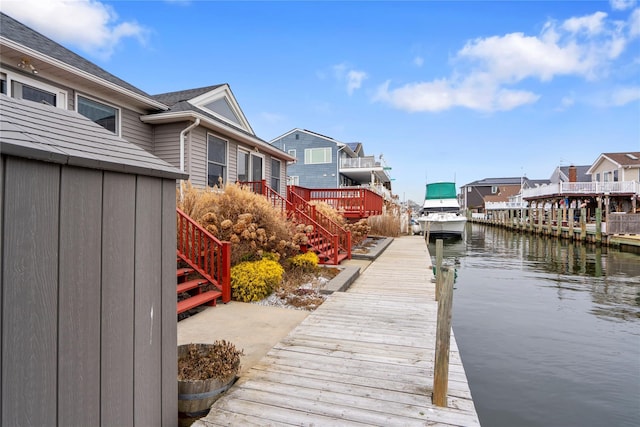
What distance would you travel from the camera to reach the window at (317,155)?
29938mm

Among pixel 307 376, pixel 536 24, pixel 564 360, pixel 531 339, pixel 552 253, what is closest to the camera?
pixel 307 376

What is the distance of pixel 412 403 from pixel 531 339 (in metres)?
5.17

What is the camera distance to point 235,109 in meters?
13.9

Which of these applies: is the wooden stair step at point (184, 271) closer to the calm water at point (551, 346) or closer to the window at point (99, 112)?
the window at point (99, 112)

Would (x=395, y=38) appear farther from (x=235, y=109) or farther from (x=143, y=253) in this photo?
(x=143, y=253)

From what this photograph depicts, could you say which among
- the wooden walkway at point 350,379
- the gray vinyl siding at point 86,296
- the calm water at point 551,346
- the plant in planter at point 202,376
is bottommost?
the calm water at point 551,346

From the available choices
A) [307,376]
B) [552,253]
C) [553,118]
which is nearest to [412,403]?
[307,376]

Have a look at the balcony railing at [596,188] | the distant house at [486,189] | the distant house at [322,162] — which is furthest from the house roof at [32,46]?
the distant house at [486,189]

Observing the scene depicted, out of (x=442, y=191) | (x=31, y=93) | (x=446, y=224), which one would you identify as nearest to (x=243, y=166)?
(x=31, y=93)


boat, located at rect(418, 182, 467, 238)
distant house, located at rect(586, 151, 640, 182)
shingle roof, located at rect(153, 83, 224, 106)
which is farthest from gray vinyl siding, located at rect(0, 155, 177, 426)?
distant house, located at rect(586, 151, 640, 182)

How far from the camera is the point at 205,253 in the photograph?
589 centimetres

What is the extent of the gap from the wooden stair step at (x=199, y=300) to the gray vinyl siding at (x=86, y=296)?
2.70 m

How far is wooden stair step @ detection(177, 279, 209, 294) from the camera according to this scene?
17.6ft

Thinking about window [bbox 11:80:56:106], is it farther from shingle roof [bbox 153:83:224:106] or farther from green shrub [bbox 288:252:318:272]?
green shrub [bbox 288:252:318:272]
